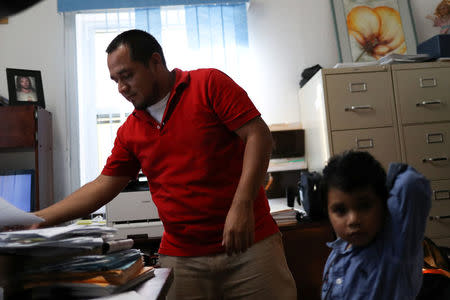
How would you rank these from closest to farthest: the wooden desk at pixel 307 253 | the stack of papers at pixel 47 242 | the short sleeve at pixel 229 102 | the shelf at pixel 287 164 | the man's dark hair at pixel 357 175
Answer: the stack of papers at pixel 47 242
the man's dark hair at pixel 357 175
the short sleeve at pixel 229 102
the wooden desk at pixel 307 253
the shelf at pixel 287 164

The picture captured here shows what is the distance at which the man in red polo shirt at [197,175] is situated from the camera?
113cm

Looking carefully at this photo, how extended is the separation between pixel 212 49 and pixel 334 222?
2010 mm

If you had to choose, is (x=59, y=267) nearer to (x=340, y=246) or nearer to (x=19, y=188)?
(x=340, y=246)

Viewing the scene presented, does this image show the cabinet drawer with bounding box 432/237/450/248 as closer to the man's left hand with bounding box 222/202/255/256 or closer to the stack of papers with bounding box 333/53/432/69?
the stack of papers with bounding box 333/53/432/69

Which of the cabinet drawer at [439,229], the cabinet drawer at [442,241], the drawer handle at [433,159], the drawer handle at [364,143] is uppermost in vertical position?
the drawer handle at [364,143]

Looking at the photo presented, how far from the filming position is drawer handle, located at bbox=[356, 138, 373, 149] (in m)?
2.30

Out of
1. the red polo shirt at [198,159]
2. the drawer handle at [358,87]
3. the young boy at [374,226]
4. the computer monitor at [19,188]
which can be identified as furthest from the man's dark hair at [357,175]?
the computer monitor at [19,188]

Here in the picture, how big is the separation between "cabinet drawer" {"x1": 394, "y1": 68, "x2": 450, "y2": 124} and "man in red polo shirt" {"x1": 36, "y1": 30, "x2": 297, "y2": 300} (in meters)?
1.50

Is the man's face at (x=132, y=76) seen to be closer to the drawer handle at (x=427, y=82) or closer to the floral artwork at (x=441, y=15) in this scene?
the drawer handle at (x=427, y=82)

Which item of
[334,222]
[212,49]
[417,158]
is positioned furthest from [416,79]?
[334,222]

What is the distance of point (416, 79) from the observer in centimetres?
233

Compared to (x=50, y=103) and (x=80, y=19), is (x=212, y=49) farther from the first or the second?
(x=50, y=103)

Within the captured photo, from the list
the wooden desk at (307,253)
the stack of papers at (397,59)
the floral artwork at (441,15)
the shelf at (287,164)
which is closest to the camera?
the wooden desk at (307,253)

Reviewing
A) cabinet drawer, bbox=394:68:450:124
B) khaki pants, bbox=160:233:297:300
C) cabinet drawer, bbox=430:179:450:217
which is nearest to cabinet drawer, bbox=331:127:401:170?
cabinet drawer, bbox=394:68:450:124
